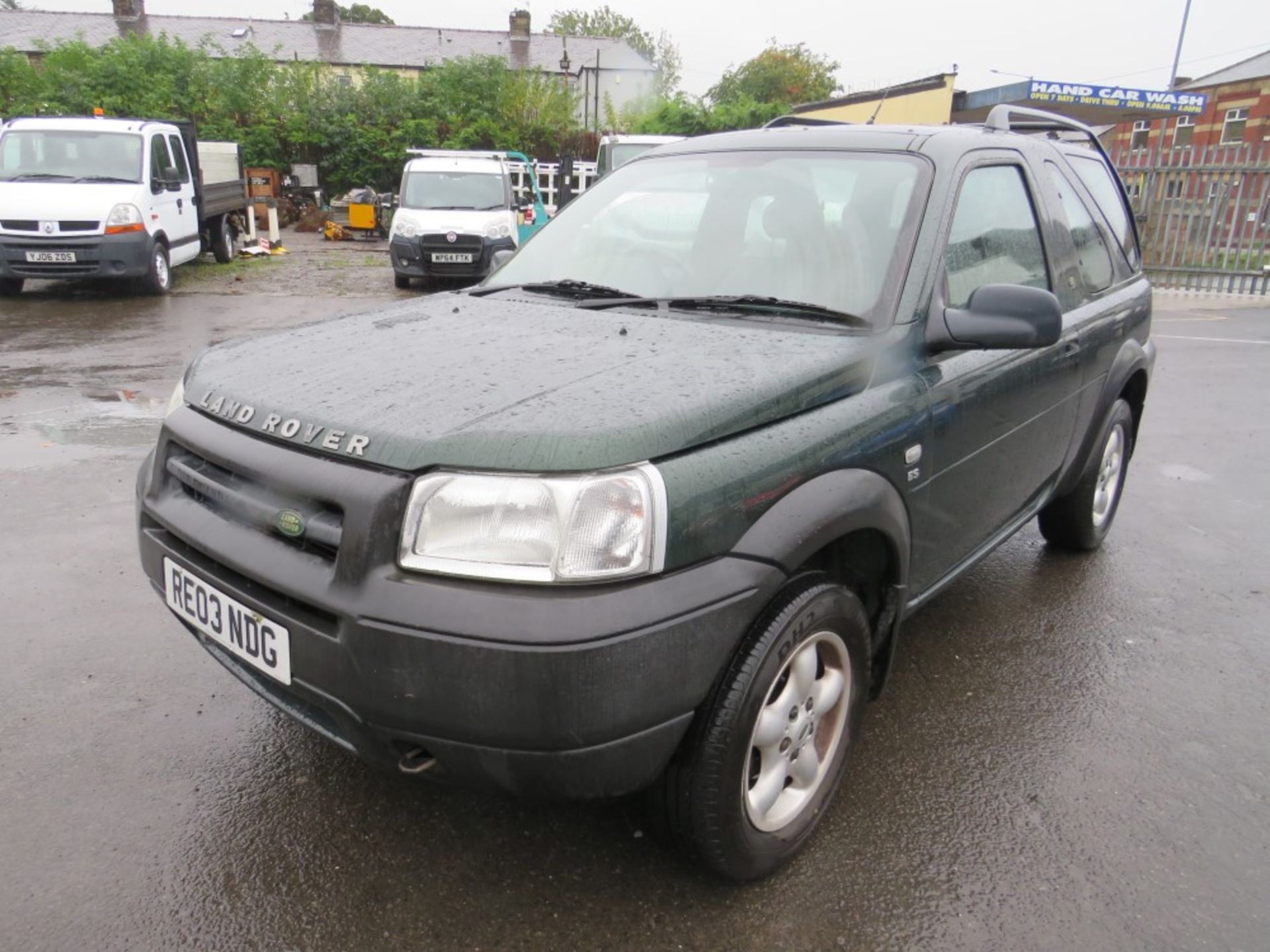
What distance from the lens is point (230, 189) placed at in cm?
1558

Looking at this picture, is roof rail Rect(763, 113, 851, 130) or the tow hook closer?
the tow hook

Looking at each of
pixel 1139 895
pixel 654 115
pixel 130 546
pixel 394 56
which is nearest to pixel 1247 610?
pixel 1139 895

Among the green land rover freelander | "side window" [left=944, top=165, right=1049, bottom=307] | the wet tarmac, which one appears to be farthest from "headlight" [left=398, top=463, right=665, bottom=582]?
"side window" [left=944, top=165, right=1049, bottom=307]

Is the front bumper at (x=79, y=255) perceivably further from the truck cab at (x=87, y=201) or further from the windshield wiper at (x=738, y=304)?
the windshield wiper at (x=738, y=304)

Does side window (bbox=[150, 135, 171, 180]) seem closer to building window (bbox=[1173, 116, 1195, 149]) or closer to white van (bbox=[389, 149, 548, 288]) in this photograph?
white van (bbox=[389, 149, 548, 288])

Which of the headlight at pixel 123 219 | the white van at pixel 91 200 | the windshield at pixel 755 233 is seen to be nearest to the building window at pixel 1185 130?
the white van at pixel 91 200

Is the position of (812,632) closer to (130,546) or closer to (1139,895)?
(1139,895)

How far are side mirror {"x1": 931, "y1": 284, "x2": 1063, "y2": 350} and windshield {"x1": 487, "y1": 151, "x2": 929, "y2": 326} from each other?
217mm

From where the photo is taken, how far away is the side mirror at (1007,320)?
2.38m

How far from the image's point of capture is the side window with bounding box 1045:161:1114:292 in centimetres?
353

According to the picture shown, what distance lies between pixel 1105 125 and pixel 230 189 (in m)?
20.0

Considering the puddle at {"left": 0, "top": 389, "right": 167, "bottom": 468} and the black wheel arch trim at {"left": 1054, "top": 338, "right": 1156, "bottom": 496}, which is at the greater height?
the black wheel arch trim at {"left": 1054, "top": 338, "right": 1156, "bottom": 496}

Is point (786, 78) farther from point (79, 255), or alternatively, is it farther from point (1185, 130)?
point (79, 255)

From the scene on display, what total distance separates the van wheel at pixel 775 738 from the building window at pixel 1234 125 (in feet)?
151
